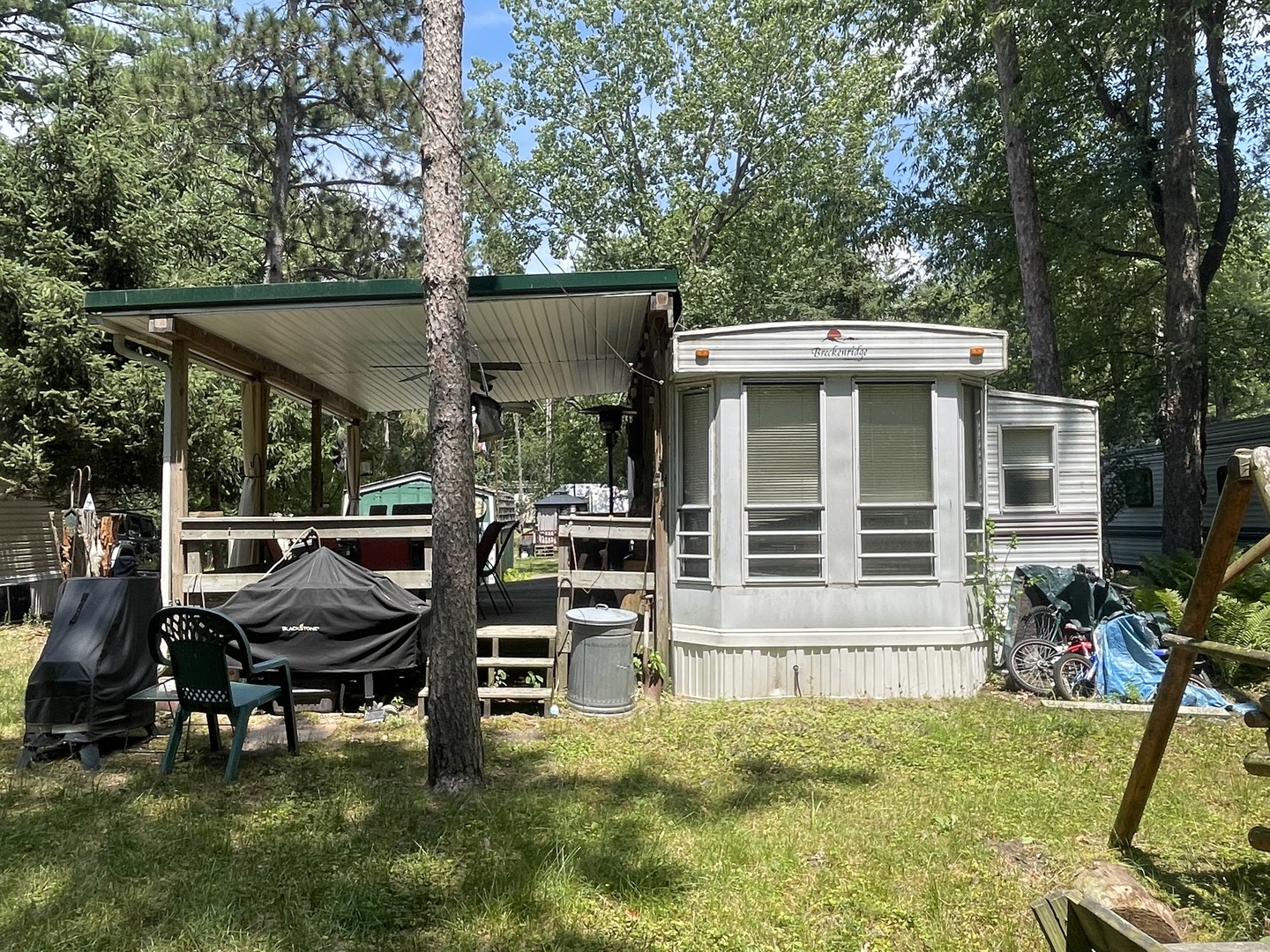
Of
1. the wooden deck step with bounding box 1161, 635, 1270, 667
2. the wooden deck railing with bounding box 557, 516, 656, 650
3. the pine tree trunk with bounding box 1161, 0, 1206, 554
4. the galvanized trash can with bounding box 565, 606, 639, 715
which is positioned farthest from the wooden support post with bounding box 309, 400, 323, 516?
the pine tree trunk with bounding box 1161, 0, 1206, 554

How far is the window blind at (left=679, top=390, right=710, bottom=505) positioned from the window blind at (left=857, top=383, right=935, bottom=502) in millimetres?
1261

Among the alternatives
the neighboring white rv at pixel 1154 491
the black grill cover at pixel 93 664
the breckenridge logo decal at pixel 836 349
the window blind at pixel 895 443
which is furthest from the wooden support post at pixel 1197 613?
the neighboring white rv at pixel 1154 491

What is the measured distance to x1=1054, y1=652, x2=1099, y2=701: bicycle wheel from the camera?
694cm

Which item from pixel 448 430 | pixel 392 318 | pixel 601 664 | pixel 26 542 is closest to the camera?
pixel 448 430

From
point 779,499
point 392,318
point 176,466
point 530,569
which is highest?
point 392,318

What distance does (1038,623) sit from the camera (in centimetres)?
730

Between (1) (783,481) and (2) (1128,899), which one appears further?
(1) (783,481)

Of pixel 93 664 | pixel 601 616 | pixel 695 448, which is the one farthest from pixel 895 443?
pixel 93 664

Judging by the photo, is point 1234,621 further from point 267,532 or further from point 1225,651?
point 267,532

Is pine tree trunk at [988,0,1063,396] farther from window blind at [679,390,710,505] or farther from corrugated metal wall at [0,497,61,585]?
corrugated metal wall at [0,497,61,585]

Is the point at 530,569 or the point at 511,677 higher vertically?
the point at 511,677

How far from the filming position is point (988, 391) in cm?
802

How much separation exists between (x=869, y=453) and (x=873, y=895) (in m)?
4.04

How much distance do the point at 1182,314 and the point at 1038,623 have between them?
21.0ft
